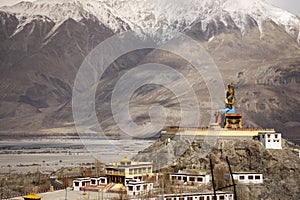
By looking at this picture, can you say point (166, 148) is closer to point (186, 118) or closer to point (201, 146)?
point (201, 146)

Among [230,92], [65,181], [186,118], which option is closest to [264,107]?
[186,118]

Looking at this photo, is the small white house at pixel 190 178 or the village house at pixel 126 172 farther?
the small white house at pixel 190 178

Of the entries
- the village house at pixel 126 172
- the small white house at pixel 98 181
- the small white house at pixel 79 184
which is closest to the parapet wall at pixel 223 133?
the village house at pixel 126 172

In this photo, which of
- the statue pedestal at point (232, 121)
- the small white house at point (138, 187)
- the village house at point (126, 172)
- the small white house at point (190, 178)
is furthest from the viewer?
the statue pedestal at point (232, 121)

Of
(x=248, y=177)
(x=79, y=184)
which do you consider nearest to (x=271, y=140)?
(x=248, y=177)

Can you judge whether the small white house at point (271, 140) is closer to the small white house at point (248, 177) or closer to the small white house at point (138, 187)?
the small white house at point (248, 177)

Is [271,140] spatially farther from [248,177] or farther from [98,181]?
[98,181]

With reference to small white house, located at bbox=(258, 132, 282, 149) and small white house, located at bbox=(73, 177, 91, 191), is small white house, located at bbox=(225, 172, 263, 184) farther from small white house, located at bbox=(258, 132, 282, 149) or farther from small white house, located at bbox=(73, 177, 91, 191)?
small white house, located at bbox=(73, 177, 91, 191)
